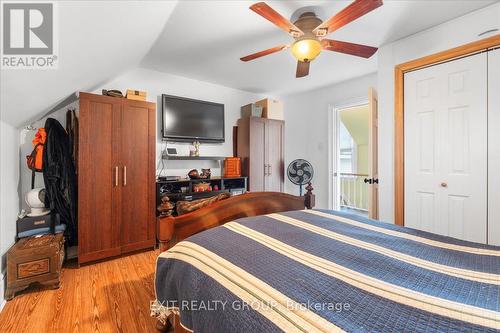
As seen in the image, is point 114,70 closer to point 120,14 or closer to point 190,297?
point 120,14

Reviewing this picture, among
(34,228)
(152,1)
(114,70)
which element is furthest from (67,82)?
(34,228)

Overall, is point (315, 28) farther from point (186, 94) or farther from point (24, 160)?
point (24, 160)

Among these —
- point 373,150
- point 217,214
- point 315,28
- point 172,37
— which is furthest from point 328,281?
point 172,37

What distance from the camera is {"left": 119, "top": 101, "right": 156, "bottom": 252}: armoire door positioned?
2607 mm

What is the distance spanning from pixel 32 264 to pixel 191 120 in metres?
2.34

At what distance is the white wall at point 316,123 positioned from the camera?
3.78 metres

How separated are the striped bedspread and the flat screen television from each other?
2319mm

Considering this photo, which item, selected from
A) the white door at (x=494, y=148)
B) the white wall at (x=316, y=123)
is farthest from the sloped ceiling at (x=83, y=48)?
the white wall at (x=316, y=123)

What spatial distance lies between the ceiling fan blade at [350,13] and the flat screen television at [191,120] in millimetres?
2172

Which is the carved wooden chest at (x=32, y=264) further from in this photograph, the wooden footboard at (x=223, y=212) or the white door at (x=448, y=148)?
the white door at (x=448, y=148)

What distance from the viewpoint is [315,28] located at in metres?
1.74

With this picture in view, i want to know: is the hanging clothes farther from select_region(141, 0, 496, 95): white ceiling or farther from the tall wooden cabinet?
the tall wooden cabinet

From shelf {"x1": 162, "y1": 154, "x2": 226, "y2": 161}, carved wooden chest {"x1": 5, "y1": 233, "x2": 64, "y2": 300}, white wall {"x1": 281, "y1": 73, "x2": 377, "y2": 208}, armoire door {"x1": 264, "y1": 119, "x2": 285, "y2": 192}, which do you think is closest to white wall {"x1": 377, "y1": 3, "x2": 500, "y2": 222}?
white wall {"x1": 281, "y1": 73, "x2": 377, "y2": 208}

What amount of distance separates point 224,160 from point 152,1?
2.49m
